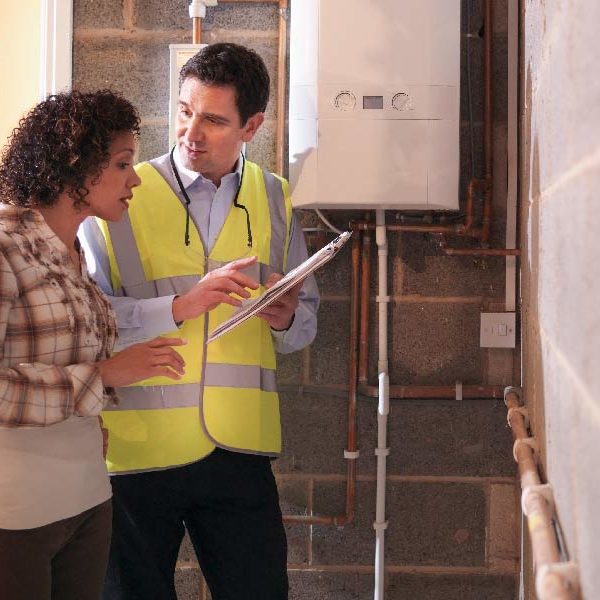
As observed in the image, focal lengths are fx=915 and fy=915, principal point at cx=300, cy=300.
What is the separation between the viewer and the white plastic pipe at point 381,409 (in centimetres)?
245

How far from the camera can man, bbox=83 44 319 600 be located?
6.73 ft

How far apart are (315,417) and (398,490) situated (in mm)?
306

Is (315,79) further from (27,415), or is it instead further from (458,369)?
(27,415)

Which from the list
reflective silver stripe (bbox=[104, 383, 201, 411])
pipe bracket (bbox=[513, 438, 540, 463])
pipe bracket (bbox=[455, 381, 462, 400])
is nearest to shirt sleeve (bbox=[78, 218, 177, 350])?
reflective silver stripe (bbox=[104, 383, 201, 411])

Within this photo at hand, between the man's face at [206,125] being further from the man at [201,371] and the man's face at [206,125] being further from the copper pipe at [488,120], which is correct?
the copper pipe at [488,120]

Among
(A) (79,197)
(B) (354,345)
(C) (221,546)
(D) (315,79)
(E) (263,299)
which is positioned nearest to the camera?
(A) (79,197)

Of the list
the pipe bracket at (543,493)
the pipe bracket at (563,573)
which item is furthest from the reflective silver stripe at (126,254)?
the pipe bracket at (563,573)

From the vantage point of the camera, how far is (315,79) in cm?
227

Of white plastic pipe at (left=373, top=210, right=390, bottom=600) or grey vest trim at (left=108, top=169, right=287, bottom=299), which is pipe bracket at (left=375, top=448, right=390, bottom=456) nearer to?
white plastic pipe at (left=373, top=210, right=390, bottom=600)

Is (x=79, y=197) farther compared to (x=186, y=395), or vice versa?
(x=186, y=395)

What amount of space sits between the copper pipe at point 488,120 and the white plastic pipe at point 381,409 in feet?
0.91

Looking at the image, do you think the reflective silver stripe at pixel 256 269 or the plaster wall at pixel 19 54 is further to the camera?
the plaster wall at pixel 19 54

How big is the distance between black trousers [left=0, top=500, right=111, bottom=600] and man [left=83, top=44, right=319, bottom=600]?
14.0 inches

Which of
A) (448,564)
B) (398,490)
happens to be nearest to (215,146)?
(398,490)
